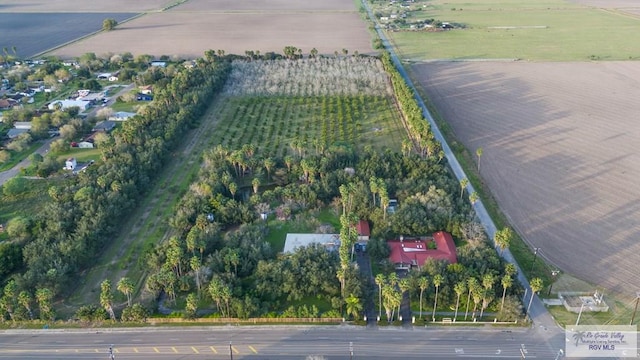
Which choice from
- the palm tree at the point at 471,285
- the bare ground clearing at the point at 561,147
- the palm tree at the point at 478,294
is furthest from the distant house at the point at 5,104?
the palm tree at the point at 478,294

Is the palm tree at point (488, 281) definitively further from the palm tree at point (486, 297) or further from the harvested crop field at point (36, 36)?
the harvested crop field at point (36, 36)

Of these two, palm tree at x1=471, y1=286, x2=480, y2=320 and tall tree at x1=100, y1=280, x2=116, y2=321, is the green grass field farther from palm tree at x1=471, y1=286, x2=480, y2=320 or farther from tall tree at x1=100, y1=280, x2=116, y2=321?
tall tree at x1=100, y1=280, x2=116, y2=321

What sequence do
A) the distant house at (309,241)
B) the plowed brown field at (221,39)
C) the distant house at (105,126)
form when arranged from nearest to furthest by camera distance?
the distant house at (309,241) < the distant house at (105,126) < the plowed brown field at (221,39)

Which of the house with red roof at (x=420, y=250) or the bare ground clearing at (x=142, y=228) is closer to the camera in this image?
the bare ground clearing at (x=142, y=228)

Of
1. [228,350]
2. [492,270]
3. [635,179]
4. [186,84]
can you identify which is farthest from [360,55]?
[228,350]

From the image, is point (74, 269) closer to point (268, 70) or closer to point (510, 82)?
point (268, 70)

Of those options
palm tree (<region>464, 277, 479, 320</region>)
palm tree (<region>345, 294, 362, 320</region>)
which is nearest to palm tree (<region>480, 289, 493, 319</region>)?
palm tree (<region>464, 277, 479, 320</region>)

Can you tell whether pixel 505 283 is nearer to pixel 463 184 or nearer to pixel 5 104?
pixel 463 184
